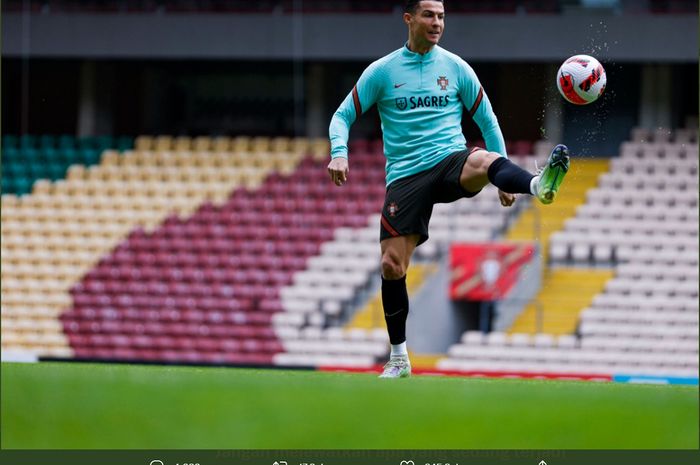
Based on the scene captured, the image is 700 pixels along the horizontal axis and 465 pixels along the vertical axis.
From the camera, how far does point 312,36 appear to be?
2181 cm

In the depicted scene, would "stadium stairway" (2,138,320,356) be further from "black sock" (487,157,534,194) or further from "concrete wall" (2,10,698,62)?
"black sock" (487,157,534,194)

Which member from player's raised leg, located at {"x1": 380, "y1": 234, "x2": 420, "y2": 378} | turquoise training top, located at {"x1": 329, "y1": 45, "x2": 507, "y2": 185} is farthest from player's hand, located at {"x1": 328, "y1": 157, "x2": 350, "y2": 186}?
player's raised leg, located at {"x1": 380, "y1": 234, "x2": 420, "y2": 378}

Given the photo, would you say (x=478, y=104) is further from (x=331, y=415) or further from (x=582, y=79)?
(x=331, y=415)

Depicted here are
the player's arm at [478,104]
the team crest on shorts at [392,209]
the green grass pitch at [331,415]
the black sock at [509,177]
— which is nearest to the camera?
the green grass pitch at [331,415]

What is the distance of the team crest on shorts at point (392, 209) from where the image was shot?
8.19 m

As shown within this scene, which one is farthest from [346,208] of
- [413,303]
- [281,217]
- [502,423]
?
[502,423]

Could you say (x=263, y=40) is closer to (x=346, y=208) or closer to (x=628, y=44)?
(x=346, y=208)

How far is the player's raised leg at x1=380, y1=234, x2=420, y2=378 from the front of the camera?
324 inches

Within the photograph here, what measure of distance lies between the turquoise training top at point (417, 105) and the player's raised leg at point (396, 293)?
0.41 meters

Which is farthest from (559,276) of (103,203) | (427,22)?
(427,22)

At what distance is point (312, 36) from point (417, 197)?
1397cm

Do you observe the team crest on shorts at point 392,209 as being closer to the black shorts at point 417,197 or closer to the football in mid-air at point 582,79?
the black shorts at point 417,197

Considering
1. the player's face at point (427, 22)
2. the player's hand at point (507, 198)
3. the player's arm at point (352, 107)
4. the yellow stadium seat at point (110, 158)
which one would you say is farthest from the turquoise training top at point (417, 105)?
the yellow stadium seat at point (110, 158)

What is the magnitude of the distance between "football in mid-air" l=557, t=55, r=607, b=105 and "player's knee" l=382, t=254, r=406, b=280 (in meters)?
1.38
